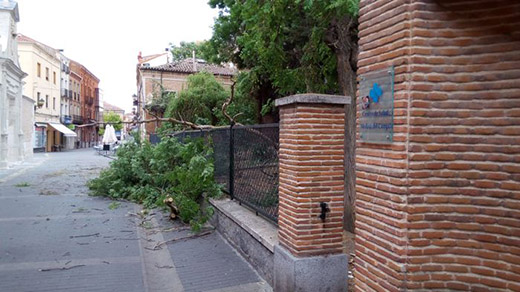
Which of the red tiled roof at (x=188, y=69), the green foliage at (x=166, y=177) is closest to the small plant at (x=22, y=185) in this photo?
the green foliage at (x=166, y=177)

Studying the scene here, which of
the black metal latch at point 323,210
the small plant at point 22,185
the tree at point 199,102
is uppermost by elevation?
the tree at point 199,102

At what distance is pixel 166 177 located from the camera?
28.8ft

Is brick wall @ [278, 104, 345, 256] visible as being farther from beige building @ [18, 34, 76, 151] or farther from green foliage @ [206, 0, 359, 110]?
beige building @ [18, 34, 76, 151]

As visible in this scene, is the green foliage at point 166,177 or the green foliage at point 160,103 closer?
the green foliage at point 166,177

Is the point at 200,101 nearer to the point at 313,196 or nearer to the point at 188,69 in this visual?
the point at 188,69

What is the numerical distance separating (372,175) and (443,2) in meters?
1.31

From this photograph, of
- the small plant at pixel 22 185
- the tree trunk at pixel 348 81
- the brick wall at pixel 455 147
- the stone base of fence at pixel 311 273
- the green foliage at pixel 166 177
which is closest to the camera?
the brick wall at pixel 455 147

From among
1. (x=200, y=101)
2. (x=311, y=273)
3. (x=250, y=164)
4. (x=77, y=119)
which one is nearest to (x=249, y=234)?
(x=250, y=164)

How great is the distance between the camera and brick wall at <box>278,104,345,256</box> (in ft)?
13.9

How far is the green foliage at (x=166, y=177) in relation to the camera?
8023 millimetres

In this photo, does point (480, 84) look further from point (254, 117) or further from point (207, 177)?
point (254, 117)

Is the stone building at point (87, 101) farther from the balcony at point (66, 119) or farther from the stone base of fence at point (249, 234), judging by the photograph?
the stone base of fence at point (249, 234)

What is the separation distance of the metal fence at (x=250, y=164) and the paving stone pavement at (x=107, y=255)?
83 cm

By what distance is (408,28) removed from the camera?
Answer: 2812mm
